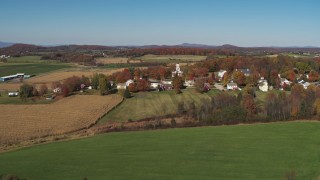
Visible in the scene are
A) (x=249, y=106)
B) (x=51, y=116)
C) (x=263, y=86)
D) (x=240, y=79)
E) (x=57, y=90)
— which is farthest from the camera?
(x=240, y=79)

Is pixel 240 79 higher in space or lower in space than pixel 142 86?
higher

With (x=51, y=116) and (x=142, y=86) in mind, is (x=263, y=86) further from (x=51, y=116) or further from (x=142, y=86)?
(x=51, y=116)

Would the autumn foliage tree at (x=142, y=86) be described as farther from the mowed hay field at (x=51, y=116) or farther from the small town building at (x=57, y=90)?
the small town building at (x=57, y=90)

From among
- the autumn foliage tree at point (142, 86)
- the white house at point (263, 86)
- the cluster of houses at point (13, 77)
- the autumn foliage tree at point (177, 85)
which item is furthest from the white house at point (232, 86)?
the cluster of houses at point (13, 77)

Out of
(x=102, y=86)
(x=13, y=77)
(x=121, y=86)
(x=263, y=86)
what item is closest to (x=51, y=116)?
(x=102, y=86)

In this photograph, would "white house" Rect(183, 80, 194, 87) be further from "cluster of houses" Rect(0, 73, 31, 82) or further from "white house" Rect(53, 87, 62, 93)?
"cluster of houses" Rect(0, 73, 31, 82)
